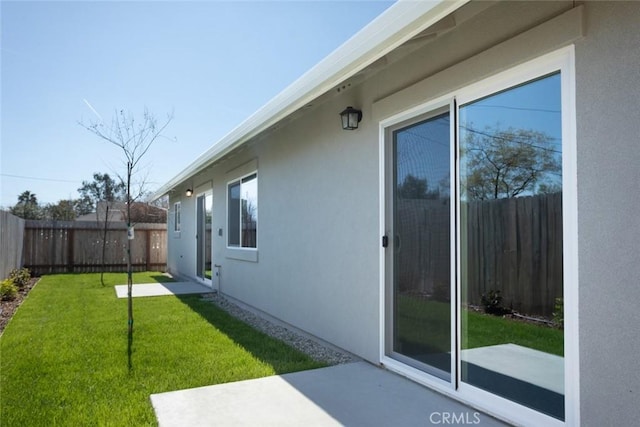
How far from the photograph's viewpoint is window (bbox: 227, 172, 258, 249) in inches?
308

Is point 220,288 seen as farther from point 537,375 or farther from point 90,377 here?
point 537,375

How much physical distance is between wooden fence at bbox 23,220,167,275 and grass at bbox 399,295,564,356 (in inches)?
532

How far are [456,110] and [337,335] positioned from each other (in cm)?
285

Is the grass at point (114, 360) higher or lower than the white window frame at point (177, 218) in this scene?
lower

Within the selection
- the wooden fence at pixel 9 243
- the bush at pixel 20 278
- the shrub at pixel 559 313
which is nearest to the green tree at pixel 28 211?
the wooden fence at pixel 9 243

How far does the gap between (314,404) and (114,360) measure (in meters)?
2.40

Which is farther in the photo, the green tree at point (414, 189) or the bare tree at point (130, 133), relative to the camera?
the bare tree at point (130, 133)

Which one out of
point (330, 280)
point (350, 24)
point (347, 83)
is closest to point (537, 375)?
point (330, 280)

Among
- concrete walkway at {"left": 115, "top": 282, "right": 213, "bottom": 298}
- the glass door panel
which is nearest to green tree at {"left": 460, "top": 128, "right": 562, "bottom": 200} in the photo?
the glass door panel

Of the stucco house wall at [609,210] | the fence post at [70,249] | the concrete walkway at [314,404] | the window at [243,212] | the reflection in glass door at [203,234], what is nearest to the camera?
the stucco house wall at [609,210]

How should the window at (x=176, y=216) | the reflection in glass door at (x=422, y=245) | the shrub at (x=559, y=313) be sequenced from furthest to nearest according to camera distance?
the window at (x=176, y=216) < the reflection in glass door at (x=422, y=245) < the shrub at (x=559, y=313)

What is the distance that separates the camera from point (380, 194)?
4.16 metres

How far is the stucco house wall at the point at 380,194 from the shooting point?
2182 millimetres

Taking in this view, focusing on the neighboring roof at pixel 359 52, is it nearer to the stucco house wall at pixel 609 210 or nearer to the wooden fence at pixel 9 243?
the stucco house wall at pixel 609 210
